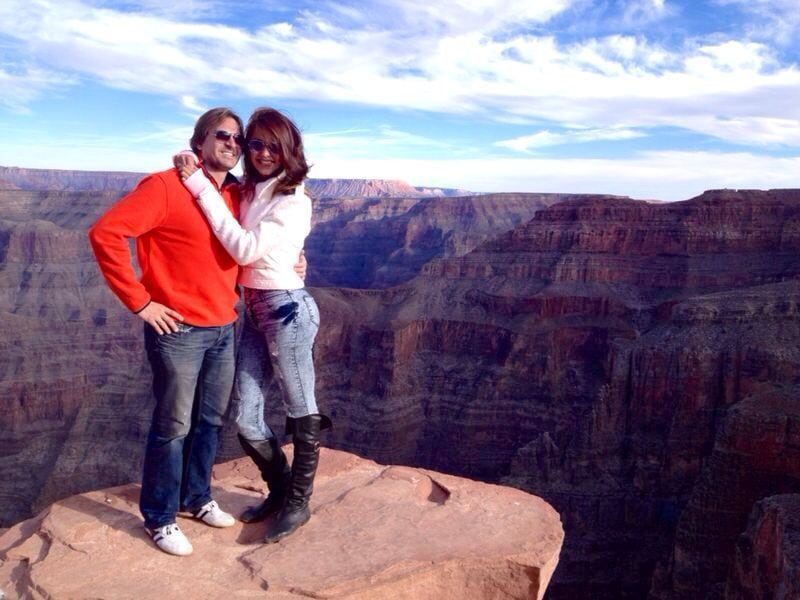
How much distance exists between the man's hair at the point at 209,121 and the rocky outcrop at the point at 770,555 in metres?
12.7

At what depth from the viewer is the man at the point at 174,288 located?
4.35m

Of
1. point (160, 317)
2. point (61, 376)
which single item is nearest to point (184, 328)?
point (160, 317)

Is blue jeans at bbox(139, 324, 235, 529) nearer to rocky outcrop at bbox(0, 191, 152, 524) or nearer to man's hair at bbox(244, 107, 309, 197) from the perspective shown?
man's hair at bbox(244, 107, 309, 197)

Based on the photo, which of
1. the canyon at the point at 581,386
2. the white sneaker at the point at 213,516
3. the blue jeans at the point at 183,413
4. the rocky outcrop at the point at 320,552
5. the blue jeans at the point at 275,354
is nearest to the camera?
the rocky outcrop at the point at 320,552

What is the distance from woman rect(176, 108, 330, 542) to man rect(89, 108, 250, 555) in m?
0.14

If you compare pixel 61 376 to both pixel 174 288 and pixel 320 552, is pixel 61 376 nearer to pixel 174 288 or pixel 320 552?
pixel 174 288

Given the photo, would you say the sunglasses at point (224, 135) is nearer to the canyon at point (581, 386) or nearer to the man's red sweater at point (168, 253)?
the man's red sweater at point (168, 253)

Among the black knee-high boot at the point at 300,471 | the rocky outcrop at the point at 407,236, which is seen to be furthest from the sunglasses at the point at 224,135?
the rocky outcrop at the point at 407,236

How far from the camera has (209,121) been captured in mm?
4613

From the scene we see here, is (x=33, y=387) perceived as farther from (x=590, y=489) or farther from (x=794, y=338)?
(x=794, y=338)

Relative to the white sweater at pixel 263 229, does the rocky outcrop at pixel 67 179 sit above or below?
above

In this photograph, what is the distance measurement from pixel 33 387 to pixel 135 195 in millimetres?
41021

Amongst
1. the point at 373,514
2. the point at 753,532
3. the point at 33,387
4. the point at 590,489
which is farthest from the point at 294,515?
the point at 33,387

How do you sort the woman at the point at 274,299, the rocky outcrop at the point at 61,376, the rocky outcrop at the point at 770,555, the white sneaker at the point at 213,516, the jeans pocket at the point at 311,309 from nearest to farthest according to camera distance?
the woman at the point at 274,299, the jeans pocket at the point at 311,309, the white sneaker at the point at 213,516, the rocky outcrop at the point at 770,555, the rocky outcrop at the point at 61,376
